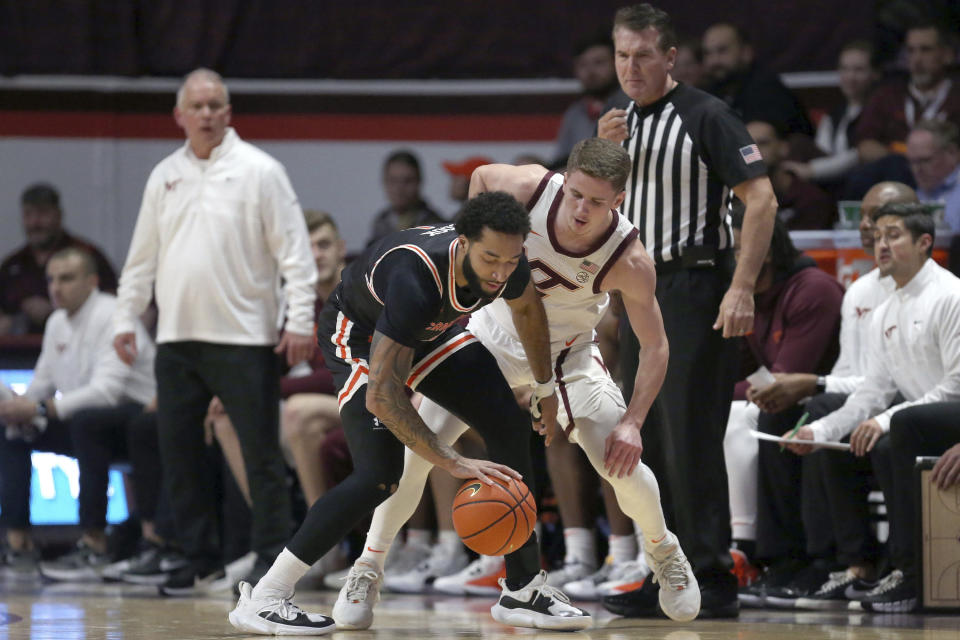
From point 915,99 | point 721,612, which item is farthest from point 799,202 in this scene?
point 721,612

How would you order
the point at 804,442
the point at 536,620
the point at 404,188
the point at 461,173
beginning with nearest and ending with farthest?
the point at 536,620
the point at 804,442
the point at 404,188
the point at 461,173

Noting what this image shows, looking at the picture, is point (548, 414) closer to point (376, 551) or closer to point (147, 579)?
point (376, 551)

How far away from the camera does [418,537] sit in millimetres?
6645

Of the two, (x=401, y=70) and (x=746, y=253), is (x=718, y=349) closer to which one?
(x=746, y=253)

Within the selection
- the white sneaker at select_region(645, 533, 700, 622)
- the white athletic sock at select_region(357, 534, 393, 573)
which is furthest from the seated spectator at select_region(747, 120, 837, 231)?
the white athletic sock at select_region(357, 534, 393, 573)

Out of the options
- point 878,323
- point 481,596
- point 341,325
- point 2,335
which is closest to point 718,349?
point 878,323

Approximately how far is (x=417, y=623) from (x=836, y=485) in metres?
1.82

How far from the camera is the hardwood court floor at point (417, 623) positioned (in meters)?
4.51

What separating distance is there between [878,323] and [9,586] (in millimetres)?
4196

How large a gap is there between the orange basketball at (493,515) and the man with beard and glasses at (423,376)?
0.05 m

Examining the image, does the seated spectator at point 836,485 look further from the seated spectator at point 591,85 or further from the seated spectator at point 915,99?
the seated spectator at point 591,85

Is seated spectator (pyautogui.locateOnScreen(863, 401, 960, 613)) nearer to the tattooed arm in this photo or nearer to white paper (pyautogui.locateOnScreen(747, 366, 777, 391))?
white paper (pyautogui.locateOnScreen(747, 366, 777, 391))

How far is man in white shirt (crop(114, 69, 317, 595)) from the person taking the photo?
5.93 m

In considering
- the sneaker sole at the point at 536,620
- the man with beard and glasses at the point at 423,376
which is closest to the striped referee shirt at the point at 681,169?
the man with beard and glasses at the point at 423,376
